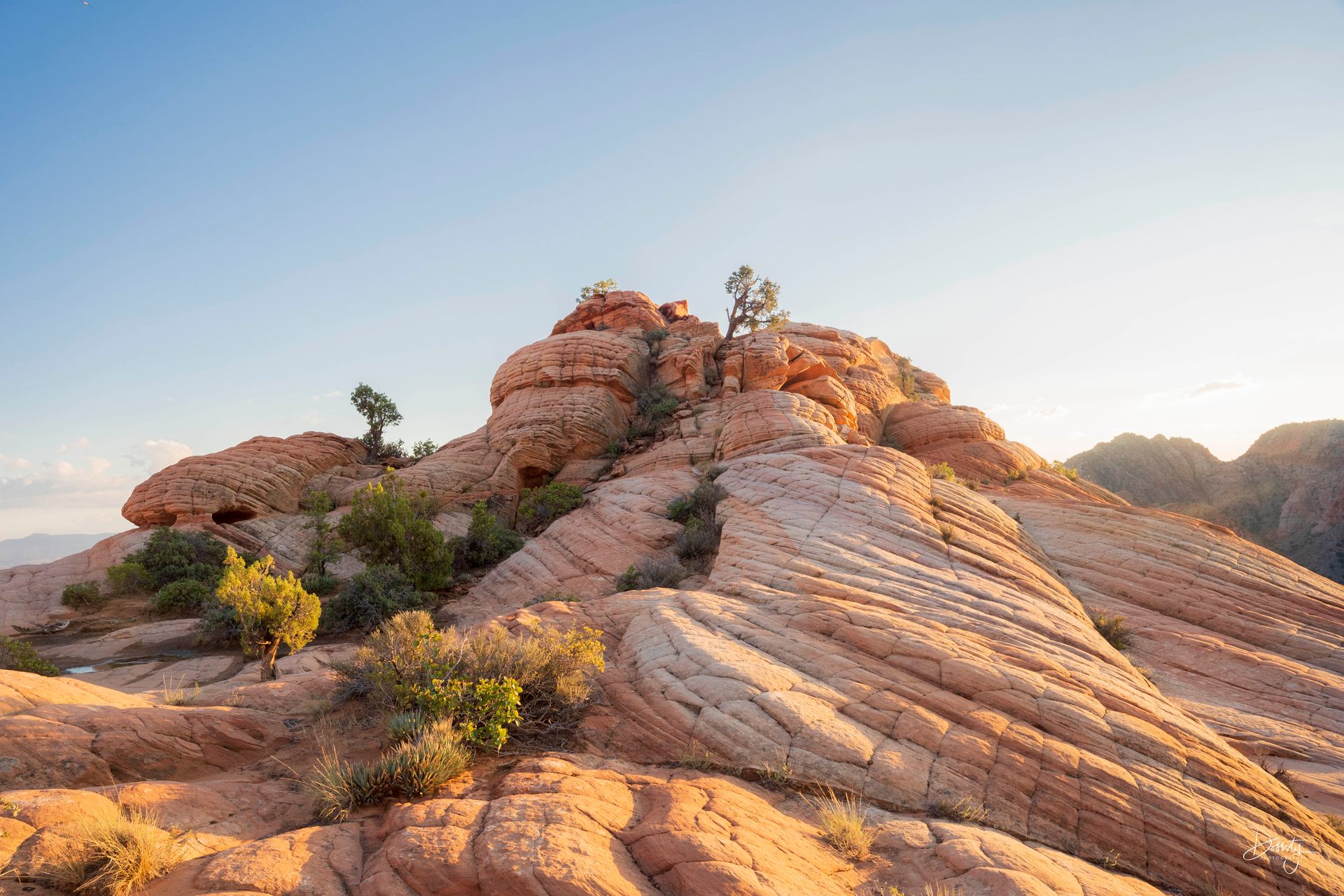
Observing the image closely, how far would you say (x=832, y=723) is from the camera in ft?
25.3

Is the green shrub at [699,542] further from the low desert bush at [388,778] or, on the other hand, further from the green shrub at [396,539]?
the low desert bush at [388,778]

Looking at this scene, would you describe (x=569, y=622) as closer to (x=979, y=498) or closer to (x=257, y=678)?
(x=257, y=678)

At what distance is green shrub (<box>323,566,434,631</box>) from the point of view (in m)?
18.3

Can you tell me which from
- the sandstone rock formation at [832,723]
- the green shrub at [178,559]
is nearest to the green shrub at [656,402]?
the sandstone rock formation at [832,723]

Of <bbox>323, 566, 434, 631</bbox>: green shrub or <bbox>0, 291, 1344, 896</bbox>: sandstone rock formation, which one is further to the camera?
<bbox>323, 566, 434, 631</bbox>: green shrub

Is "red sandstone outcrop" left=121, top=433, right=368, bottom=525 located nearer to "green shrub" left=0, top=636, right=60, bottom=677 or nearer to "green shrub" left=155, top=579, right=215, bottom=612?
"green shrub" left=155, top=579, right=215, bottom=612

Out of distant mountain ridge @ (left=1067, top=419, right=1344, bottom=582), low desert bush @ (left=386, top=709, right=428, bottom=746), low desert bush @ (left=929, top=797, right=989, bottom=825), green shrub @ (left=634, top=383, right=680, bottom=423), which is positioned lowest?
distant mountain ridge @ (left=1067, top=419, right=1344, bottom=582)

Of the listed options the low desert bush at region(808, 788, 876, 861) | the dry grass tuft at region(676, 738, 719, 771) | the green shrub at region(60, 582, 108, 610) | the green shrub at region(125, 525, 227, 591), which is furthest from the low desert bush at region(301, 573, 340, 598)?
the low desert bush at region(808, 788, 876, 861)

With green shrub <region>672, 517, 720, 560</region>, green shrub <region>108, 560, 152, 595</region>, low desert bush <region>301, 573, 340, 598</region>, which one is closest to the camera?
green shrub <region>672, 517, 720, 560</region>

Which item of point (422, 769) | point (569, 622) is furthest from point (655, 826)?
point (569, 622)

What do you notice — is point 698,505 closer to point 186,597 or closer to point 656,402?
point 656,402

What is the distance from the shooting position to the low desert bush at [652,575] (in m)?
15.9

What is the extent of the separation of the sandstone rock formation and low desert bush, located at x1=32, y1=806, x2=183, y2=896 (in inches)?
7.7

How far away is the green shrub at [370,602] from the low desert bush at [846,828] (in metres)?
15.4
